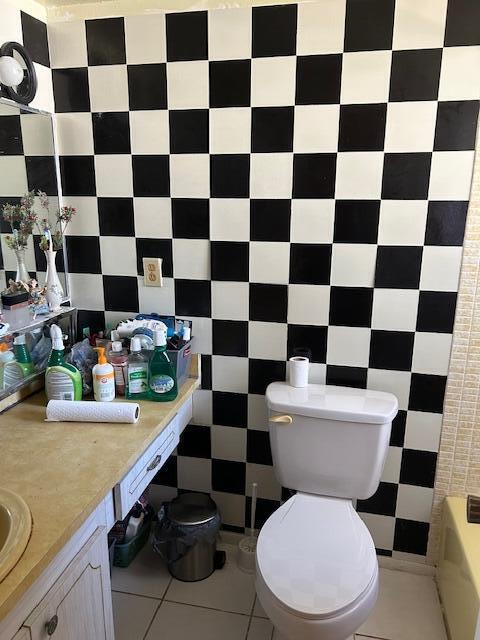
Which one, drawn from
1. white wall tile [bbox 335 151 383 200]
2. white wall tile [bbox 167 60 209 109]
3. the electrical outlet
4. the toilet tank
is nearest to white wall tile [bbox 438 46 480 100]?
white wall tile [bbox 335 151 383 200]

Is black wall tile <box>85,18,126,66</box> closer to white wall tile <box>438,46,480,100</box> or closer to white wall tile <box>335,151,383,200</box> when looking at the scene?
white wall tile <box>335,151,383,200</box>

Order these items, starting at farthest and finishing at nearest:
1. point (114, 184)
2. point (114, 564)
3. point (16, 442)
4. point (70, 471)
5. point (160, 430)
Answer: point (114, 564), point (114, 184), point (160, 430), point (16, 442), point (70, 471)

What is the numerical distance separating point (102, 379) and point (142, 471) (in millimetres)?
328

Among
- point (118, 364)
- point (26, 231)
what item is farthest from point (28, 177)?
point (118, 364)

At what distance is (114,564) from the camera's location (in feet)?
5.95

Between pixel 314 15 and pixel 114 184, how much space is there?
0.89 meters

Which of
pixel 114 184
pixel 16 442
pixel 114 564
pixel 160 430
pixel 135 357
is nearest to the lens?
pixel 16 442

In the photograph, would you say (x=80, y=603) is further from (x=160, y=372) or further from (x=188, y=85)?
(x=188, y=85)

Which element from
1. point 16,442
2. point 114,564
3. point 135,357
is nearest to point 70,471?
point 16,442

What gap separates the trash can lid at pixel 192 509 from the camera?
173 centimetres

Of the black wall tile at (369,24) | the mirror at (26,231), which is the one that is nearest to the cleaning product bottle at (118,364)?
the mirror at (26,231)

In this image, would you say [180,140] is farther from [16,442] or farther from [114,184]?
Answer: [16,442]

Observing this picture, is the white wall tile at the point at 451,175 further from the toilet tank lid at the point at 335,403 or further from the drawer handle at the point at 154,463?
the drawer handle at the point at 154,463

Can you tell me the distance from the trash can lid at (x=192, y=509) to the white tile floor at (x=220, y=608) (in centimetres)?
25
